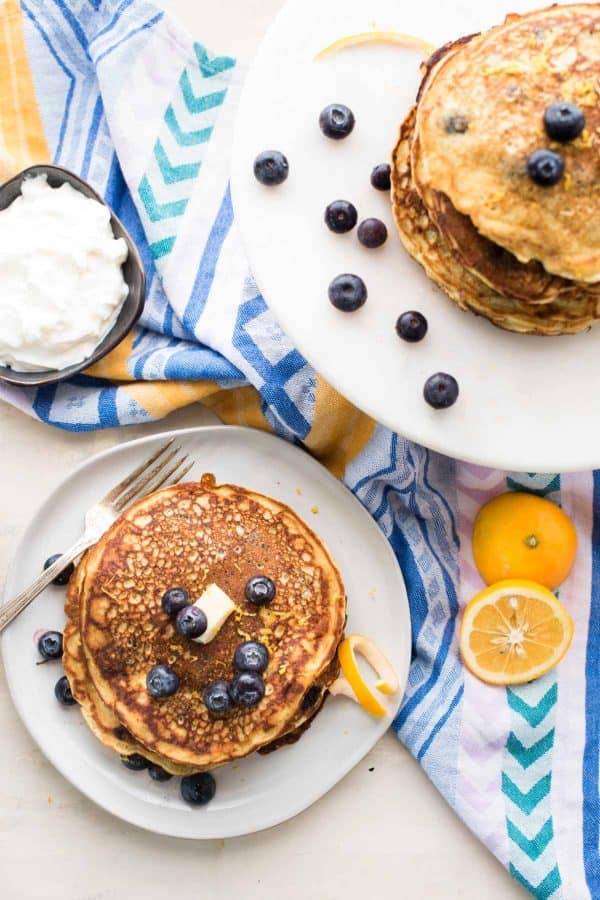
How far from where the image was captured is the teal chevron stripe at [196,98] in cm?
235

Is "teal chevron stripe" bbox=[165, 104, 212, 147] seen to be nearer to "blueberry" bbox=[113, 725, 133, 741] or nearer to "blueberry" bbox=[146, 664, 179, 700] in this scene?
"blueberry" bbox=[146, 664, 179, 700]

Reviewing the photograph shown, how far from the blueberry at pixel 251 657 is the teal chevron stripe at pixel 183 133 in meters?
1.17

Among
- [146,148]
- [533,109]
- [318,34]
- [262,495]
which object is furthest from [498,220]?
[146,148]

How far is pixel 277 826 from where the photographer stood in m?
2.35

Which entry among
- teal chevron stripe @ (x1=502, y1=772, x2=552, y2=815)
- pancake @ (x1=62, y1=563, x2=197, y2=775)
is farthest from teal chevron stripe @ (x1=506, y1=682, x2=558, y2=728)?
pancake @ (x1=62, y1=563, x2=197, y2=775)

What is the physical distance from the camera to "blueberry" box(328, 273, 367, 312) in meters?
1.76

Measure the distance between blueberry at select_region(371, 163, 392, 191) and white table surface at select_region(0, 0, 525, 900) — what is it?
1.08 meters

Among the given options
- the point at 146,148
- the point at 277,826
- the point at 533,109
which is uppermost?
the point at 533,109

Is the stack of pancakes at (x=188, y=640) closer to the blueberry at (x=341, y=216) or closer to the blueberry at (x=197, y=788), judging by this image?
the blueberry at (x=197, y=788)

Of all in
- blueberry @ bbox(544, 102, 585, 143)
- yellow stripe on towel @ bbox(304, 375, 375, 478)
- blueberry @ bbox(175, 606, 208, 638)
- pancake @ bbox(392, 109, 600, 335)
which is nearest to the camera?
blueberry @ bbox(544, 102, 585, 143)

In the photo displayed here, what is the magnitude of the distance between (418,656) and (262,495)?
549 mm

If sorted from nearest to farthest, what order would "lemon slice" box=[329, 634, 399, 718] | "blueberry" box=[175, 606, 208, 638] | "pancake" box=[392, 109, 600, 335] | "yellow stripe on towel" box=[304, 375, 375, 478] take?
"pancake" box=[392, 109, 600, 335]
"blueberry" box=[175, 606, 208, 638]
"lemon slice" box=[329, 634, 399, 718]
"yellow stripe on towel" box=[304, 375, 375, 478]

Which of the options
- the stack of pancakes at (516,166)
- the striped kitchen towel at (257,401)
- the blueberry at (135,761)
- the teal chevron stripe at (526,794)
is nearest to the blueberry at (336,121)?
the stack of pancakes at (516,166)

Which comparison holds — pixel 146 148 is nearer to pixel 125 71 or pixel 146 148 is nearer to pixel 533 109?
pixel 125 71
